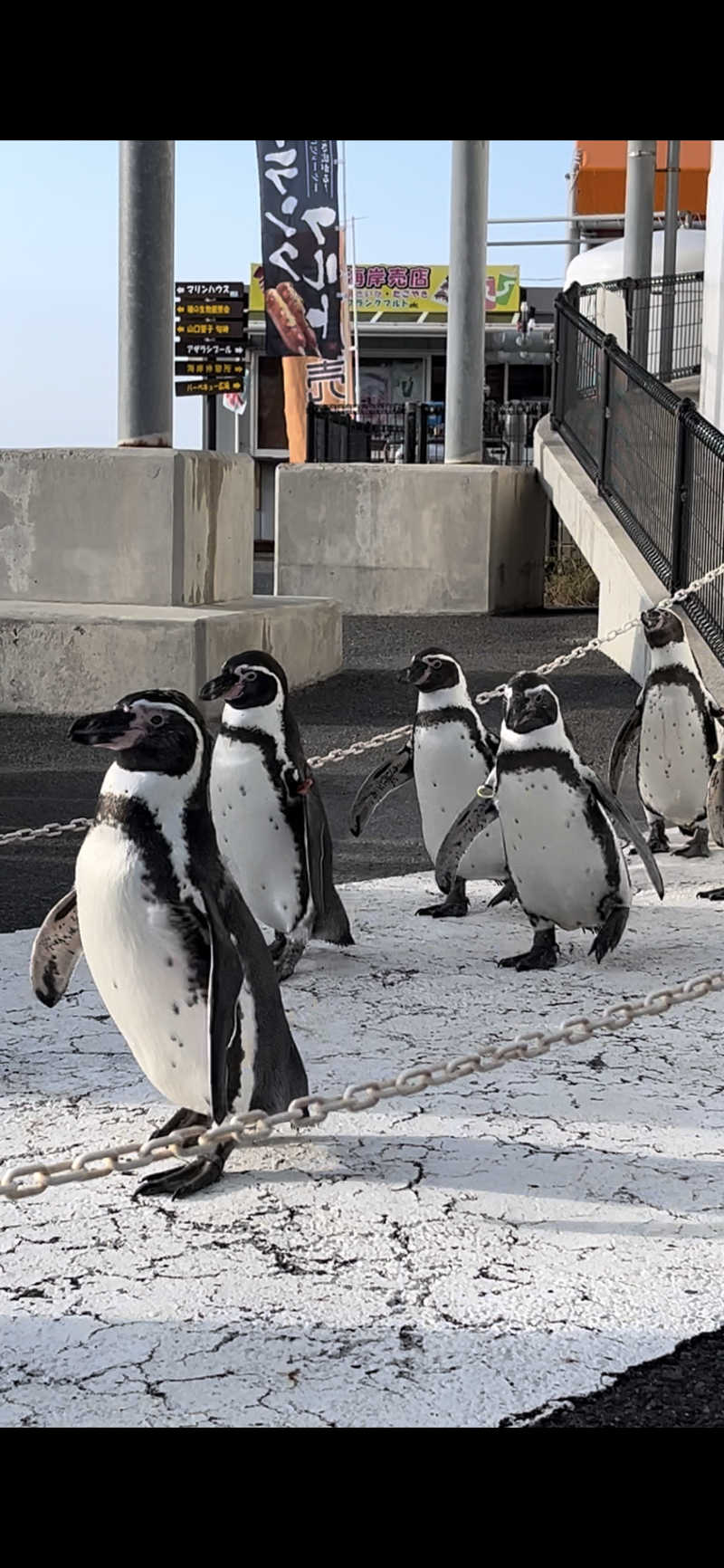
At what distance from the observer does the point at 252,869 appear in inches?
167

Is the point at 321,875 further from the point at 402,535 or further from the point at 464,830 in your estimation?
the point at 402,535

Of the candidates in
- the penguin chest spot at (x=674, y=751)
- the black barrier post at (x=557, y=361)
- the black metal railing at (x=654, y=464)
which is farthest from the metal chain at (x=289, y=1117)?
the black barrier post at (x=557, y=361)

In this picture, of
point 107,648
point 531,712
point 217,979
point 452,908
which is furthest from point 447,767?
point 107,648

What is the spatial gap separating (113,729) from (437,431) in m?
25.6

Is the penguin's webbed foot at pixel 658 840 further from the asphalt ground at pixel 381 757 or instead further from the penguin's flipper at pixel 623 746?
the asphalt ground at pixel 381 757

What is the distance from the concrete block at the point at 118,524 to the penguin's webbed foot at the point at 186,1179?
5829 mm

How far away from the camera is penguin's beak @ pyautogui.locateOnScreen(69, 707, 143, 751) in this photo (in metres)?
2.92

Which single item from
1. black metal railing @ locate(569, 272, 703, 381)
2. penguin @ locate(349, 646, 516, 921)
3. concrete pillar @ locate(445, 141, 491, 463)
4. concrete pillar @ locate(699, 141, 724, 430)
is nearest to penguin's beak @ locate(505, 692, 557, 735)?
penguin @ locate(349, 646, 516, 921)

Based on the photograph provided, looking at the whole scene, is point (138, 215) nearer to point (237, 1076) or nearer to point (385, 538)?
point (385, 538)

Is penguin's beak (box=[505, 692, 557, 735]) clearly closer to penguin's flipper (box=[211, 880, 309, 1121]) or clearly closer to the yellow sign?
penguin's flipper (box=[211, 880, 309, 1121])

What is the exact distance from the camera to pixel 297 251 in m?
16.5

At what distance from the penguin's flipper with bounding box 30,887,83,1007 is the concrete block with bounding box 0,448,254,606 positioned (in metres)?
5.46
